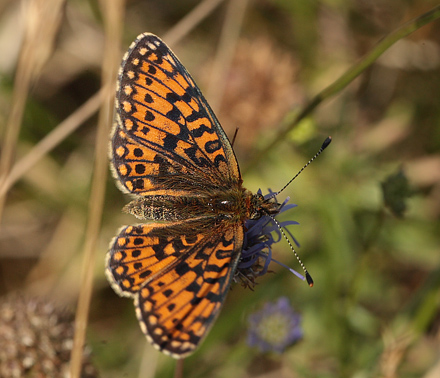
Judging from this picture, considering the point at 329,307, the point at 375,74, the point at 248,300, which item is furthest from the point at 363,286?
the point at 375,74

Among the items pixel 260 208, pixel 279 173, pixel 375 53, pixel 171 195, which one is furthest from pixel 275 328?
pixel 375 53

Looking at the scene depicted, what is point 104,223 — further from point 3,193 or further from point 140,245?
point 140,245

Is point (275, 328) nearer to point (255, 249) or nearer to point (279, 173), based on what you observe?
point (255, 249)

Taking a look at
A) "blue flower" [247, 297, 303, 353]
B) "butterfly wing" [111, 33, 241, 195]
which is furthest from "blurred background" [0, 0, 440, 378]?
"butterfly wing" [111, 33, 241, 195]

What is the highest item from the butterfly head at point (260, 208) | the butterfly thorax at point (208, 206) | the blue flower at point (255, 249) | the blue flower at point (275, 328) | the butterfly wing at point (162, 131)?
the butterfly wing at point (162, 131)

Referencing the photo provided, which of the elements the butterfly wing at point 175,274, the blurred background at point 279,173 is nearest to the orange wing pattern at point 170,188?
the butterfly wing at point 175,274

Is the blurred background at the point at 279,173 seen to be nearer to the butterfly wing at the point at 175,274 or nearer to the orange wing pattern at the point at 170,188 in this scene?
the orange wing pattern at the point at 170,188
